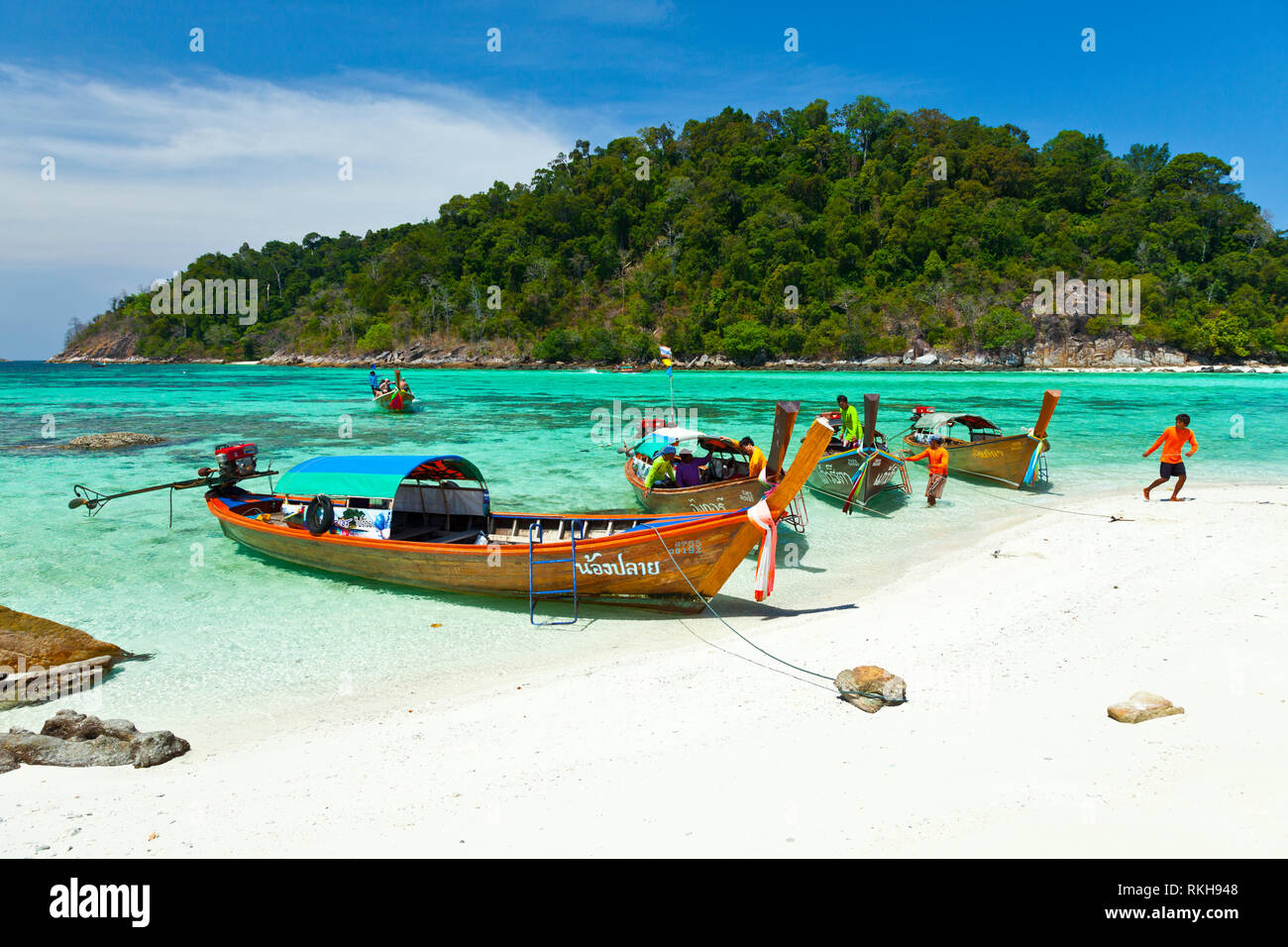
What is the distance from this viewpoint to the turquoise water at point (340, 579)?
25.0ft

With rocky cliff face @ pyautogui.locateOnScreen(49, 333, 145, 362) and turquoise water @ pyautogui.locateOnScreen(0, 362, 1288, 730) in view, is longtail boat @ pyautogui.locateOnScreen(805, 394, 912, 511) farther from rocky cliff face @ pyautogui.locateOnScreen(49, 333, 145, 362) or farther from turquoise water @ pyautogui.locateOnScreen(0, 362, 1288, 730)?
rocky cliff face @ pyautogui.locateOnScreen(49, 333, 145, 362)

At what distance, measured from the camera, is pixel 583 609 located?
9219mm

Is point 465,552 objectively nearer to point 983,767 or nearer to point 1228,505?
point 983,767

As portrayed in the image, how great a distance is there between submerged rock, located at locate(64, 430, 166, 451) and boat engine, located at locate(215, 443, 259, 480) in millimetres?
14614

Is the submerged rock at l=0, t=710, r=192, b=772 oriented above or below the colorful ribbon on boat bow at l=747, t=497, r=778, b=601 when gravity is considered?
below

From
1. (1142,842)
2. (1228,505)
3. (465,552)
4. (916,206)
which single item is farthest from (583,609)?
(916,206)

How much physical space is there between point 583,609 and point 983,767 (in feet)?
18.9

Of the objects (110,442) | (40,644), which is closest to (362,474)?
(40,644)

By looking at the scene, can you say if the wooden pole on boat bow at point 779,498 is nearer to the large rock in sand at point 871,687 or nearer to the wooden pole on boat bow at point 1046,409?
the large rock in sand at point 871,687

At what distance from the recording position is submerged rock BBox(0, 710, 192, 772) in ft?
16.8

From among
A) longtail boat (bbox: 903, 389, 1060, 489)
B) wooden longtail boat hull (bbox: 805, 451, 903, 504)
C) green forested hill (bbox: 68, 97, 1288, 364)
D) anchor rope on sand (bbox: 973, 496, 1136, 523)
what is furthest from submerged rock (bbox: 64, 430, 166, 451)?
green forested hill (bbox: 68, 97, 1288, 364)

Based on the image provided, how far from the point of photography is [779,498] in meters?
7.46
